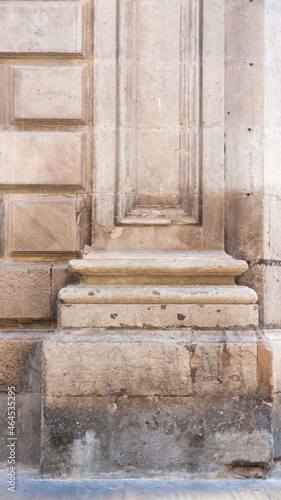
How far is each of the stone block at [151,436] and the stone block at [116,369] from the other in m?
0.07

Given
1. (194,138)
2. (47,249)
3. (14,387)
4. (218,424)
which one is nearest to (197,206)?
(194,138)

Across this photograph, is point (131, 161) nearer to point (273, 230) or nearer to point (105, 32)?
point (105, 32)

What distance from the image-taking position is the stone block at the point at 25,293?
375cm

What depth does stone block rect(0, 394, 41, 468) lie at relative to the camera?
11.8 ft

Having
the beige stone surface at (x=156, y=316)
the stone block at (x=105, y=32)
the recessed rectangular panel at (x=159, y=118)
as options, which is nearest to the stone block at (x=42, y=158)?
the recessed rectangular panel at (x=159, y=118)

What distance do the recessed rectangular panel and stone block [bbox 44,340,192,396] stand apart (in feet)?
3.54

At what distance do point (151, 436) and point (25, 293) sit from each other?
1.49 meters

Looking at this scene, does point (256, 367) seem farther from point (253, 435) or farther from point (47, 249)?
point (47, 249)

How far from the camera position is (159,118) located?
3.81 metres

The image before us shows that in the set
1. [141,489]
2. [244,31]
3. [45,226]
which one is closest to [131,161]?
[45,226]

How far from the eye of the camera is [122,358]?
3.34 m

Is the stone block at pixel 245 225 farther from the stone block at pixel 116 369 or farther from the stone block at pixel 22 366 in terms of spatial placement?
the stone block at pixel 22 366

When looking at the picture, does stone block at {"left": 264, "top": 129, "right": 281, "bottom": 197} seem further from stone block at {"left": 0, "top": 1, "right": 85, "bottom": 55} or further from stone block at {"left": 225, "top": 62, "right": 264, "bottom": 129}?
stone block at {"left": 0, "top": 1, "right": 85, "bottom": 55}

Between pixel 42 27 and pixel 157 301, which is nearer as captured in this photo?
pixel 157 301
